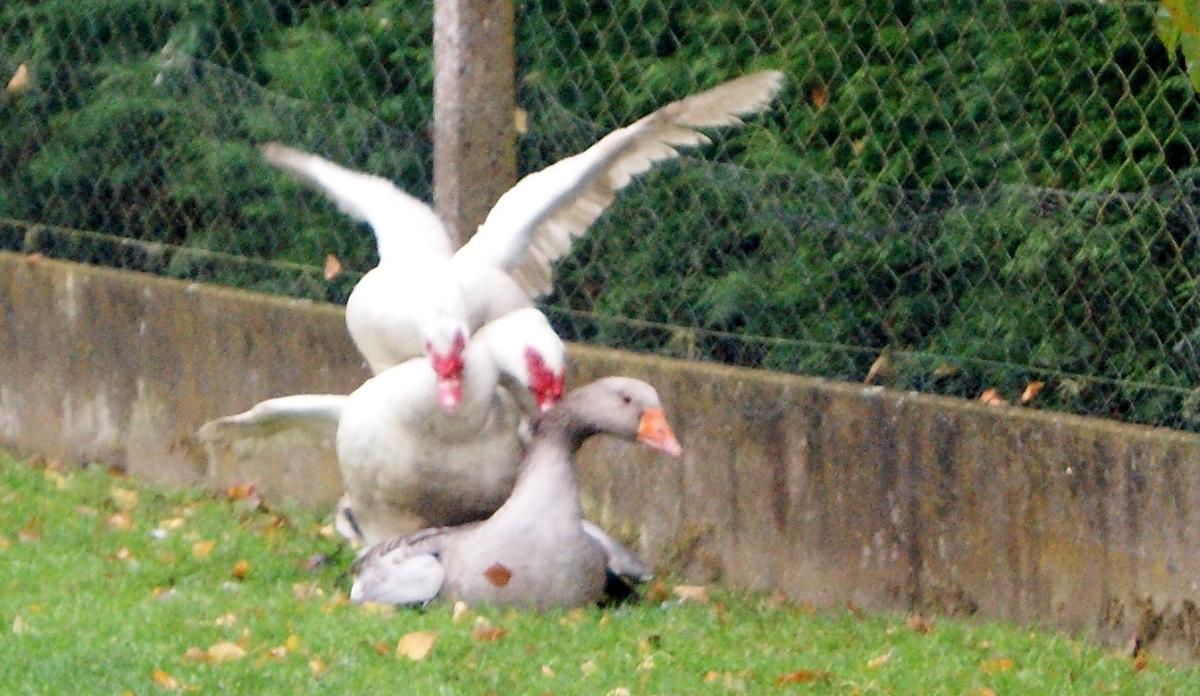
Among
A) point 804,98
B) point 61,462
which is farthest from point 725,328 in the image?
point 61,462

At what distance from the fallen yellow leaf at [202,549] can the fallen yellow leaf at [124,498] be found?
2.21ft

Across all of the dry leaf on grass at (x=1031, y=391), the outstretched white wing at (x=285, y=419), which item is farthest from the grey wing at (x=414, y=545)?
the dry leaf on grass at (x=1031, y=391)

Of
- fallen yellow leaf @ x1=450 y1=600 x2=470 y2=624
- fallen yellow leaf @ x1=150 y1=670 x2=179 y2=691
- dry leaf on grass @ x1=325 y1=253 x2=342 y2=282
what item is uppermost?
fallen yellow leaf @ x1=150 y1=670 x2=179 y2=691

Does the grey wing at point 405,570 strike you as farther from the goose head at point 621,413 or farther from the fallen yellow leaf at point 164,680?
the fallen yellow leaf at point 164,680

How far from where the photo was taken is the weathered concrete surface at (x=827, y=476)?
545cm

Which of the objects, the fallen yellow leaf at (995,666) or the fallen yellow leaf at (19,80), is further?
the fallen yellow leaf at (19,80)

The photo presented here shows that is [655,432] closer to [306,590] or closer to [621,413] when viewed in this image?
[621,413]

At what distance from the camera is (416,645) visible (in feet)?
16.5

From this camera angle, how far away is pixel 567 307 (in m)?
6.75

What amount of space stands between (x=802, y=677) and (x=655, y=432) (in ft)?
2.89

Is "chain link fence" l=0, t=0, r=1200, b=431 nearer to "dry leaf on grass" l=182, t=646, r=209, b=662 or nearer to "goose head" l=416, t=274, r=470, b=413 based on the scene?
"goose head" l=416, t=274, r=470, b=413

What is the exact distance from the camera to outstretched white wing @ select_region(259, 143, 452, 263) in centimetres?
612

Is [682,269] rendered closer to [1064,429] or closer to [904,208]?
[904,208]

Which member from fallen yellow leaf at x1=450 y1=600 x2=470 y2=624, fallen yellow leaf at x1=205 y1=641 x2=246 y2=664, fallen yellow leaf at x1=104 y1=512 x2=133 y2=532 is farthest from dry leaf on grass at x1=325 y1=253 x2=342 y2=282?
fallen yellow leaf at x1=205 y1=641 x2=246 y2=664
